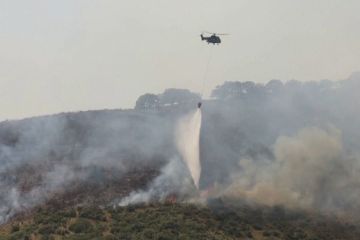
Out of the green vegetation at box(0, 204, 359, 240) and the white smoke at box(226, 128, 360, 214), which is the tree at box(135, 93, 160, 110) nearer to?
the white smoke at box(226, 128, 360, 214)

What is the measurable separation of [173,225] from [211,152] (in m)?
36.9

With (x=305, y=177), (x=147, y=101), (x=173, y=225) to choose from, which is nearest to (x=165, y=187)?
(x=173, y=225)

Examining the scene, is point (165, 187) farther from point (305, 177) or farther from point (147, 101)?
point (147, 101)

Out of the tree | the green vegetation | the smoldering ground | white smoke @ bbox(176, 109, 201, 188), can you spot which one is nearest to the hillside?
the green vegetation

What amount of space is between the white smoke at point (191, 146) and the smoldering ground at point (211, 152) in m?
1.08

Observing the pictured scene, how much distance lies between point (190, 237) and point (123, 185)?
20.4 meters

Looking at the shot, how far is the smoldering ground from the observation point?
61469 millimetres

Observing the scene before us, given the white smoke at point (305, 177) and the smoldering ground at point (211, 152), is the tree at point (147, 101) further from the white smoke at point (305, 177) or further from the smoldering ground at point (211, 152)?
the white smoke at point (305, 177)

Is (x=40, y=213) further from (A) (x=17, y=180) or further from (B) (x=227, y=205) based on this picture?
(B) (x=227, y=205)

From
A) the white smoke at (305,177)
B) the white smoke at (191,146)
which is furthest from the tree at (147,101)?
the white smoke at (305,177)

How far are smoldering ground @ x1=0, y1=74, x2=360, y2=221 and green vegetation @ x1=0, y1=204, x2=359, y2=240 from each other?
4.66m

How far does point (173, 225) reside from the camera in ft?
156

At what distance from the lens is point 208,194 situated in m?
63.1

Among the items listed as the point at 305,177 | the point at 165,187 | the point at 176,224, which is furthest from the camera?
the point at 305,177
